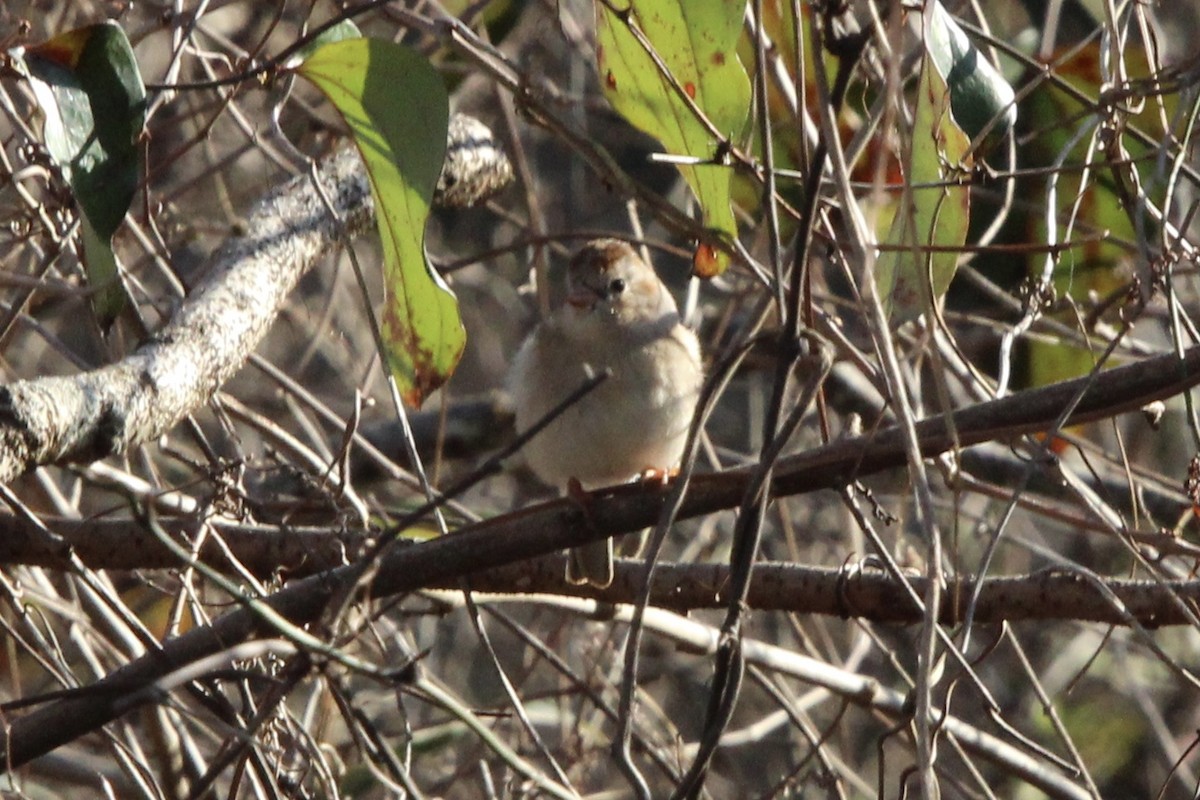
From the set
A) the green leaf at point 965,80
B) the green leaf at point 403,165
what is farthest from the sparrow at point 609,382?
the green leaf at point 965,80

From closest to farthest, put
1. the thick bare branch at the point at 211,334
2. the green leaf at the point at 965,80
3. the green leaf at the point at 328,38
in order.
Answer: the thick bare branch at the point at 211,334 → the green leaf at the point at 965,80 → the green leaf at the point at 328,38

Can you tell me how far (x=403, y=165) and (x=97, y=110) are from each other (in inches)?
21.9

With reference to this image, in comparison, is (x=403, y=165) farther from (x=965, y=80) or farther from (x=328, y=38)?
(x=965, y=80)

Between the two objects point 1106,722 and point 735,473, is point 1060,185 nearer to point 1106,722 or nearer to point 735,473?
point 735,473

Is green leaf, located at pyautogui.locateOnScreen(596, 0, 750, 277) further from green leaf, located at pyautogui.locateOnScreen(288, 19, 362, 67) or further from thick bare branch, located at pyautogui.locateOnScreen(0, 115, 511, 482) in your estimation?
thick bare branch, located at pyautogui.locateOnScreen(0, 115, 511, 482)

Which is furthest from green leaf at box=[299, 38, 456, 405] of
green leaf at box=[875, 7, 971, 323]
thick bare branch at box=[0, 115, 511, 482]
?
green leaf at box=[875, 7, 971, 323]

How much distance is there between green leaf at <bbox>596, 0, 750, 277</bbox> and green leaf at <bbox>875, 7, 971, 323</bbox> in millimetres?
344

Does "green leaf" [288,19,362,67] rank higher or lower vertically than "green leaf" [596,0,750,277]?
higher

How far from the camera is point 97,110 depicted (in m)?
2.63

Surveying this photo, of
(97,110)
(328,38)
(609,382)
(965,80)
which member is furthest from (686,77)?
(609,382)

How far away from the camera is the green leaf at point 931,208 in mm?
2869

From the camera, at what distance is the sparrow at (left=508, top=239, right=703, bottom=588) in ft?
14.0

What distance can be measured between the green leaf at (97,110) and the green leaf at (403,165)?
0.35m

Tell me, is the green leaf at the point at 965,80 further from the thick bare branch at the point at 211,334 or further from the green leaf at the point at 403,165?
the thick bare branch at the point at 211,334
